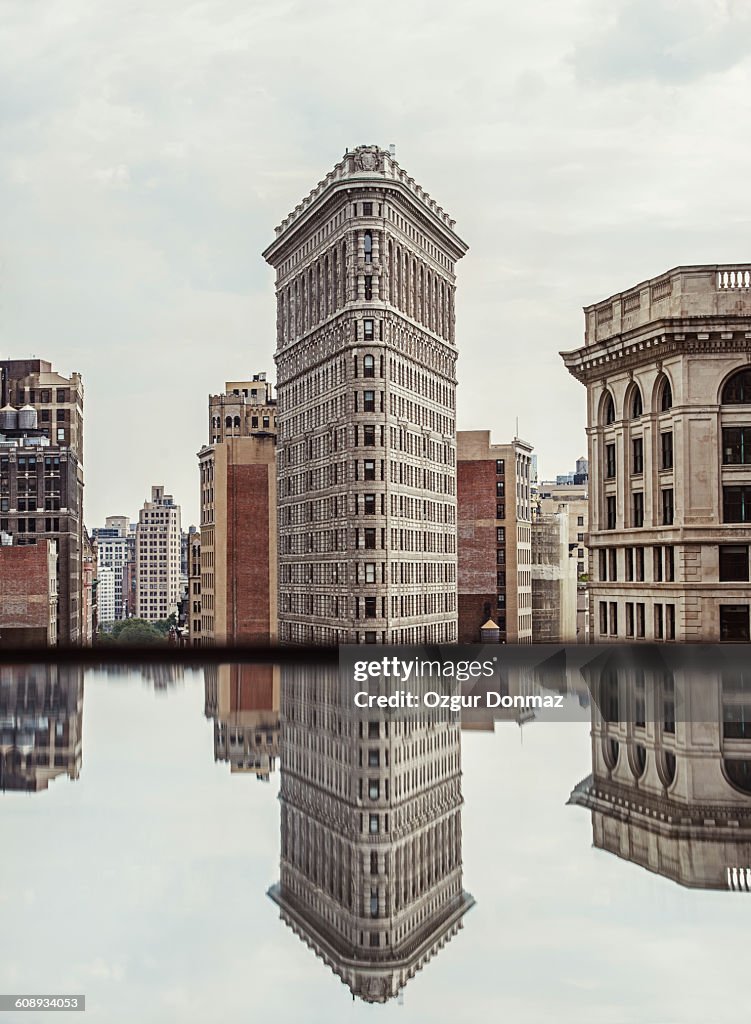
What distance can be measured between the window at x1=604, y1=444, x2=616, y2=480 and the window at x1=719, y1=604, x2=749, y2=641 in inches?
418

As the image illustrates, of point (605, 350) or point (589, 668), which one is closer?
point (589, 668)

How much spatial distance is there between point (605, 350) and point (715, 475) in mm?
9654

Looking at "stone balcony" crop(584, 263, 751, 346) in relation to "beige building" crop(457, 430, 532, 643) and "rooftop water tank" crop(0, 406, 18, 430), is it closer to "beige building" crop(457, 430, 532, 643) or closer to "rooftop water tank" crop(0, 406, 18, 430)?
"beige building" crop(457, 430, 532, 643)

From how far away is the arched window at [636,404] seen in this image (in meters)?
60.1

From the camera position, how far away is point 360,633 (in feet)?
400

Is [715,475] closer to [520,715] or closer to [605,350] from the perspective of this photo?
[605,350]

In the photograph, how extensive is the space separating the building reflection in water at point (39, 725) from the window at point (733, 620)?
1272 inches

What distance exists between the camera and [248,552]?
514 feet

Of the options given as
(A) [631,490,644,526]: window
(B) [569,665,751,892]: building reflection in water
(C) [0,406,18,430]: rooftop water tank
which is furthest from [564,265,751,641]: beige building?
(C) [0,406,18,430]: rooftop water tank

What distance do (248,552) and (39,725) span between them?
123 meters

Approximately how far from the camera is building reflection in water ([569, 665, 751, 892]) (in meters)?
23.8

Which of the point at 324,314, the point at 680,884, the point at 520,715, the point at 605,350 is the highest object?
the point at 324,314

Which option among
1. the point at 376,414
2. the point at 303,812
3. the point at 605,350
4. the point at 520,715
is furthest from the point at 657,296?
the point at 376,414

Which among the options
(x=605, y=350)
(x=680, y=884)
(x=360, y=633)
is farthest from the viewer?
(x=360, y=633)
